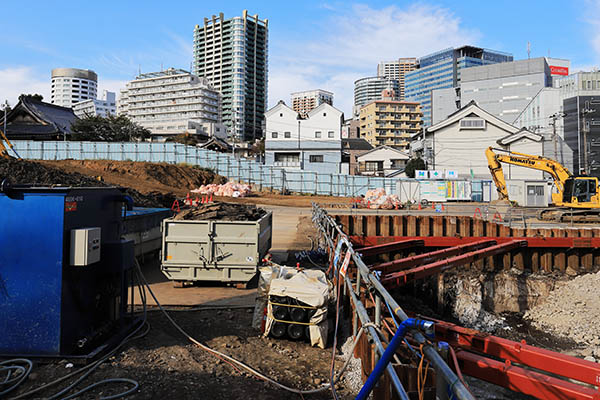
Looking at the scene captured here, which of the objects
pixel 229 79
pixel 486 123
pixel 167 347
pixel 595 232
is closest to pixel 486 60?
pixel 229 79

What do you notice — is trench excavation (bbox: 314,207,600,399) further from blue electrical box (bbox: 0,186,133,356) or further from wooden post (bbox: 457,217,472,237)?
blue electrical box (bbox: 0,186,133,356)

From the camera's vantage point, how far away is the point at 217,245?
28.2ft

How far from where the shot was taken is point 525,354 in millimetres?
4348

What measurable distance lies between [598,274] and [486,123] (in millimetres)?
41111

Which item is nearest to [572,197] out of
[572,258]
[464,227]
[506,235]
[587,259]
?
[587,259]

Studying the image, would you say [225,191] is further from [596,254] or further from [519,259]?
[596,254]

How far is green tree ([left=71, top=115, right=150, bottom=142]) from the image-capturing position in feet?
189

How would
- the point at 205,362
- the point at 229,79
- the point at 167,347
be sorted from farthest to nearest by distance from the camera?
1. the point at 229,79
2. the point at 167,347
3. the point at 205,362

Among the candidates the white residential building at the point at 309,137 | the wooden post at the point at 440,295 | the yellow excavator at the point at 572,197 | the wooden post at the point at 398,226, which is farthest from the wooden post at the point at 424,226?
the white residential building at the point at 309,137

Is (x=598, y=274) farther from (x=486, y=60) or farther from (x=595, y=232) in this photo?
(x=486, y=60)

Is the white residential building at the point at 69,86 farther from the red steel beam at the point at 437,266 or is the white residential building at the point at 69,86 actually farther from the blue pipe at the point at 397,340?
the blue pipe at the point at 397,340

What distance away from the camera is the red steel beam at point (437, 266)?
24.8 ft

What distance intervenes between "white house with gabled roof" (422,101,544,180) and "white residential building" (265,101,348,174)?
12908mm

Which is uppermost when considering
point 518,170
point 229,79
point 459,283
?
point 229,79
